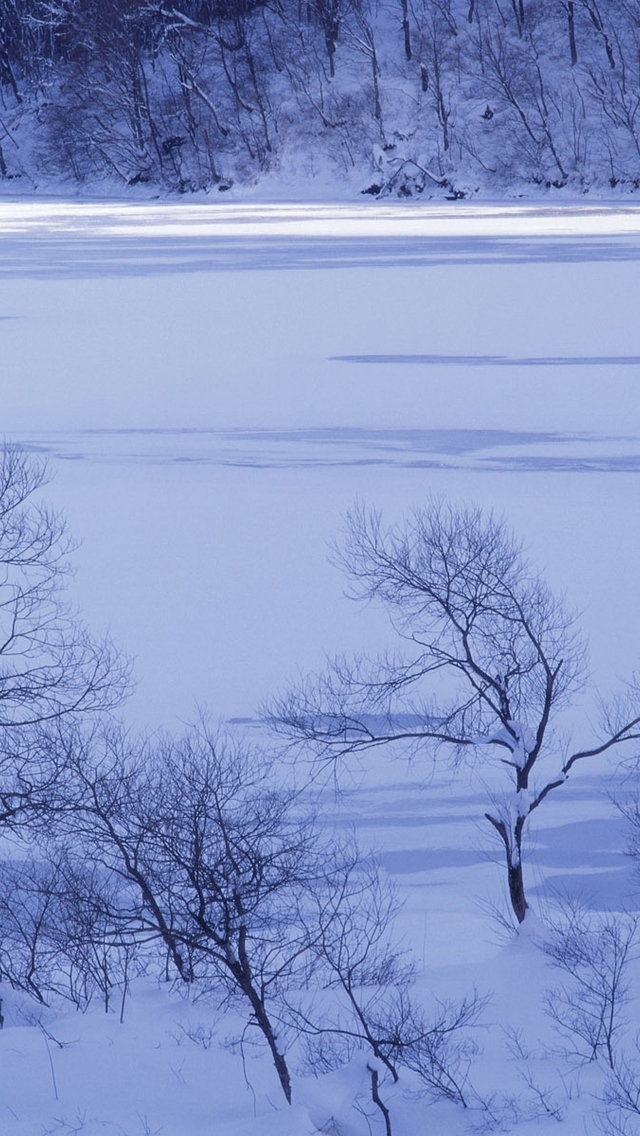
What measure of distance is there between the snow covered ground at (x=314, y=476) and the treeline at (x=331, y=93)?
34.5 ft

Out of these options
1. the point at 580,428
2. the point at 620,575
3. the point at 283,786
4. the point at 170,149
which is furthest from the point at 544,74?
the point at 283,786

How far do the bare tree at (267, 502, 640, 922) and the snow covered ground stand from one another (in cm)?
30

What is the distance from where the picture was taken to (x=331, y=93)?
50.8 meters

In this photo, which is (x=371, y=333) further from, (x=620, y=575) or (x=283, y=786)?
(x=283, y=786)

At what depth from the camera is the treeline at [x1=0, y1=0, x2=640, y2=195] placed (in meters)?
45.3

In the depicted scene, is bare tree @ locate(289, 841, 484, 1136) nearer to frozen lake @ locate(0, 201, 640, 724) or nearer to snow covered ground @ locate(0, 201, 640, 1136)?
snow covered ground @ locate(0, 201, 640, 1136)

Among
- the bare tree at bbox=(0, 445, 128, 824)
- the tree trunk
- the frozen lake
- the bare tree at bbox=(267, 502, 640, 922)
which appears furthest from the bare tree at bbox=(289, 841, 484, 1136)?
the frozen lake

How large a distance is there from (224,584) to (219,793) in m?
3.97

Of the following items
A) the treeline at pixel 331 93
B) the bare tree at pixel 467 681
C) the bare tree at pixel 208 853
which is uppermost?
the treeline at pixel 331 93

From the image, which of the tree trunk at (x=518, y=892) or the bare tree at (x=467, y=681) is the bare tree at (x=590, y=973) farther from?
the bare tree at (x=467, y=681)

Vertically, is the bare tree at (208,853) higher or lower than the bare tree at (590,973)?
higher

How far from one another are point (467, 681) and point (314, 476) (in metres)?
5.68

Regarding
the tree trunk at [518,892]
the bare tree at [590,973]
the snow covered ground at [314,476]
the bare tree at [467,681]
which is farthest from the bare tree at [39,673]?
the bare tree at [590,973]

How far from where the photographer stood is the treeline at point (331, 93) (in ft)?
149
